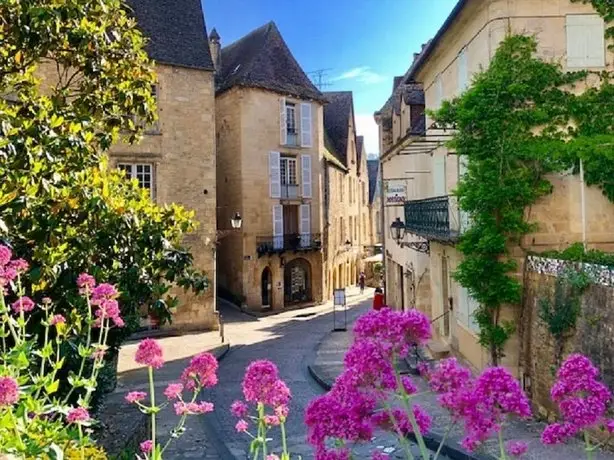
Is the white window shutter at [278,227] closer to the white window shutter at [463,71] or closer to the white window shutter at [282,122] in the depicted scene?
the white window shutter at [282,122]

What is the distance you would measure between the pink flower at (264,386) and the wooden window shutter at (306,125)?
90.2 feet

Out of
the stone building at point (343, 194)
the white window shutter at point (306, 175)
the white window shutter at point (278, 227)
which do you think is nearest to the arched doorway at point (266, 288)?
the white window shutter at point (278, 227)

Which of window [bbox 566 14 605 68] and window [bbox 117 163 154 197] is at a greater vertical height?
window [bbox 566 14 605 68]

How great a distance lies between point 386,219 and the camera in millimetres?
24672

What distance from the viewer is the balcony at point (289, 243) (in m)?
28.0

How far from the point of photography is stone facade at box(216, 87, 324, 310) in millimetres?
27562

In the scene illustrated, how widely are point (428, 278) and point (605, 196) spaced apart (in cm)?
696

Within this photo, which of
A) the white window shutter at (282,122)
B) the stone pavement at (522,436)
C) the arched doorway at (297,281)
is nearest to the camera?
the stone pavement at (522,436)

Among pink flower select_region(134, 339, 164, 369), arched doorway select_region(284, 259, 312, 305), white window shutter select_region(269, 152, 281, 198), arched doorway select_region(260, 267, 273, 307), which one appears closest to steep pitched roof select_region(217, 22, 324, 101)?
white window shutter select_region(269, 152, 281, 198)

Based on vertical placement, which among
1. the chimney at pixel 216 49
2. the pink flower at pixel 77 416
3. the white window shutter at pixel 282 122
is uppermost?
the chimney at pixel 216 49

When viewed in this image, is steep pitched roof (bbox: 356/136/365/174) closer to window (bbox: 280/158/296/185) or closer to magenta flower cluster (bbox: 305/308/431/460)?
window (bbox: 280/158/296/185)

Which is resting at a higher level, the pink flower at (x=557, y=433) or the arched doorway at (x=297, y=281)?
the pink flower at (x=557, y=433)

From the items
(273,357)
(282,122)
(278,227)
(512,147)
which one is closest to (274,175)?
(278,227)

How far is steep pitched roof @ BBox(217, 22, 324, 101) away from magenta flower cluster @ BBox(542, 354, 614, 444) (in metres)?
26.6
